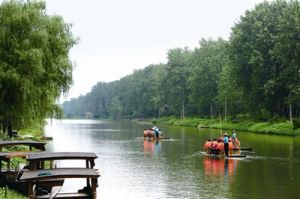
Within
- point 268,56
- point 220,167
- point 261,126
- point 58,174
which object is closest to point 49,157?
point 58,174

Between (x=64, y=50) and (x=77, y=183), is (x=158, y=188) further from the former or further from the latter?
(x=64, y=50)

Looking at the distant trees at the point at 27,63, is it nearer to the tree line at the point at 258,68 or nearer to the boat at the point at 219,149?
the boat at the point at 219,149

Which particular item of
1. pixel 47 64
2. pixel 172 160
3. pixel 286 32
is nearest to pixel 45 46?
pixel 47 64

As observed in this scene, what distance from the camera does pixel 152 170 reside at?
31156 mm

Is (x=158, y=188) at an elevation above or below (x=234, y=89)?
below

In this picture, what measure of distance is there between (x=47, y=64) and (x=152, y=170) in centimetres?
1216

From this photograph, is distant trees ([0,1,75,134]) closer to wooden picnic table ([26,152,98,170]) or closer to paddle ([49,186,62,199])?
paddle ([49,186,62,199])

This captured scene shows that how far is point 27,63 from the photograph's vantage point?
34875mm

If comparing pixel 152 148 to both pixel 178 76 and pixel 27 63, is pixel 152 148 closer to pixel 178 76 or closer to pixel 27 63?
pixel 27 63

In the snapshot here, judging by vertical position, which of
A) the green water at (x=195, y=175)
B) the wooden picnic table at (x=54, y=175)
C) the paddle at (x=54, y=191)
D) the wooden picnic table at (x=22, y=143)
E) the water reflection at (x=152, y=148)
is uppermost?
the wooden picnic table at (x=22, y=143)

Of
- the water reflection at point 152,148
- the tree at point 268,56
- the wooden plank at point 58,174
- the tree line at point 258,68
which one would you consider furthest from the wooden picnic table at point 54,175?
the tree at point 268,56

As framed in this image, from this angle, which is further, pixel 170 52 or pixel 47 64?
pixel 170 52

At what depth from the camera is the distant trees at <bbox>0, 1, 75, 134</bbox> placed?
34594 mm

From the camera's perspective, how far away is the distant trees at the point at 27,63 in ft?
113
